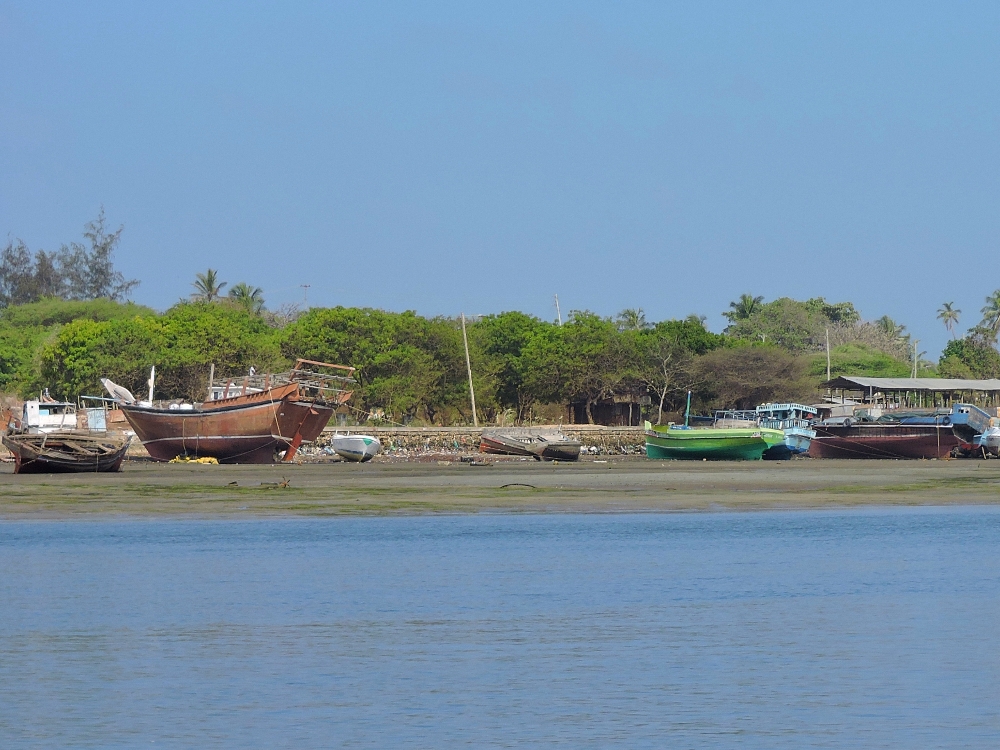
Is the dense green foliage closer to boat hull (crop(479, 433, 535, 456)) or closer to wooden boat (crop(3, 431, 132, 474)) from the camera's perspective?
boat hull (crop(479, 433, 535, 456))

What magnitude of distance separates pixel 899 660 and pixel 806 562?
9.37 meters

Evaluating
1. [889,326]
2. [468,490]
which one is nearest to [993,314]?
[889,326]

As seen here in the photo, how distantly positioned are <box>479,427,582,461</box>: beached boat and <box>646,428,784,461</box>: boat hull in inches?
178

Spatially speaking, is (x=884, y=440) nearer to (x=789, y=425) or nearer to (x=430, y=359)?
(x=789, y=425)

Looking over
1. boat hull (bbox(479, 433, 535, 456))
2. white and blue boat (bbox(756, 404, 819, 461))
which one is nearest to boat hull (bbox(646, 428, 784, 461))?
white and blue boat (bbox(756, 404, 819, 461))

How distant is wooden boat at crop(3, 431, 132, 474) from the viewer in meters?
52.5

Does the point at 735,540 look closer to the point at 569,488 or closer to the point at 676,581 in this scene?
the point at 676,581

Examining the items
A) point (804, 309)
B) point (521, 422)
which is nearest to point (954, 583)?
point (521, 422)

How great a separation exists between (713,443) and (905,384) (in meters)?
30.5

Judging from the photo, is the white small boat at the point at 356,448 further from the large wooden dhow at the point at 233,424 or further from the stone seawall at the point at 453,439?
the stone seawall at the point at 453,439

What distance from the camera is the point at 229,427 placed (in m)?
67.1

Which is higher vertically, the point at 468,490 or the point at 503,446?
the point at 503,446

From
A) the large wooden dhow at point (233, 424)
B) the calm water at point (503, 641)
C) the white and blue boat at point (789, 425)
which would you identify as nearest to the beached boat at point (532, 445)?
the white and blue boat at point (789, 425)

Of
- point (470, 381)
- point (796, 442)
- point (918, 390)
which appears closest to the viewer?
point (796, 442)
